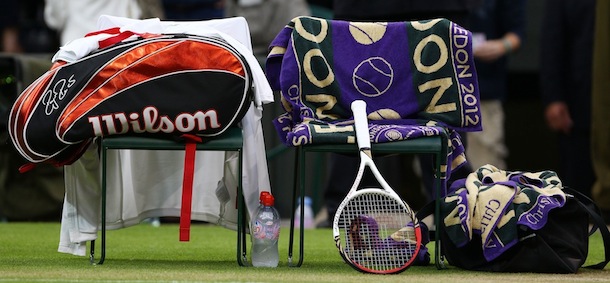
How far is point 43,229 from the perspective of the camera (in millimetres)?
7566

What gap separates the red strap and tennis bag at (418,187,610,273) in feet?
3.08

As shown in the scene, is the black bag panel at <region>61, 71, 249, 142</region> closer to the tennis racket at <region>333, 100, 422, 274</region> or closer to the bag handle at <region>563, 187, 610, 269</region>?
the tennis racket at <region>333, 100, 422, 274</region>

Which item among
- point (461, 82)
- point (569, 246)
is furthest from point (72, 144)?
point (569, 246)

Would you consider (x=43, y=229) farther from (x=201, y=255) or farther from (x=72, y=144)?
(x=72, y=144)

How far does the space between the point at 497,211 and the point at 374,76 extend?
80 centimetres

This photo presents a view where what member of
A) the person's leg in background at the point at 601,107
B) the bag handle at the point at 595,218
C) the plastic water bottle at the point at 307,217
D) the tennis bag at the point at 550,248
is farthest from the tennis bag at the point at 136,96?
the person's leg in background at the point at 601,107

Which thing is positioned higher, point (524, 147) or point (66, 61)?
point (66, 61)

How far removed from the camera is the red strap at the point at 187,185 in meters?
5.32

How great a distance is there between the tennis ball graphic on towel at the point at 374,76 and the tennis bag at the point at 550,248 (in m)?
0.58

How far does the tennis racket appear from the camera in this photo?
5188mm

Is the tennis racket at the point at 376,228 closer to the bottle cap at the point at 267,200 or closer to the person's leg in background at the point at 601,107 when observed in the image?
the bottle cap at the point at 267,200

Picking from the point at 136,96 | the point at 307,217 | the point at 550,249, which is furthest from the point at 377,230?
the point at 307,217

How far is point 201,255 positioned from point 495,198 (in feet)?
4.78

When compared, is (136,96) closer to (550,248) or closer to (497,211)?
(497,211)
